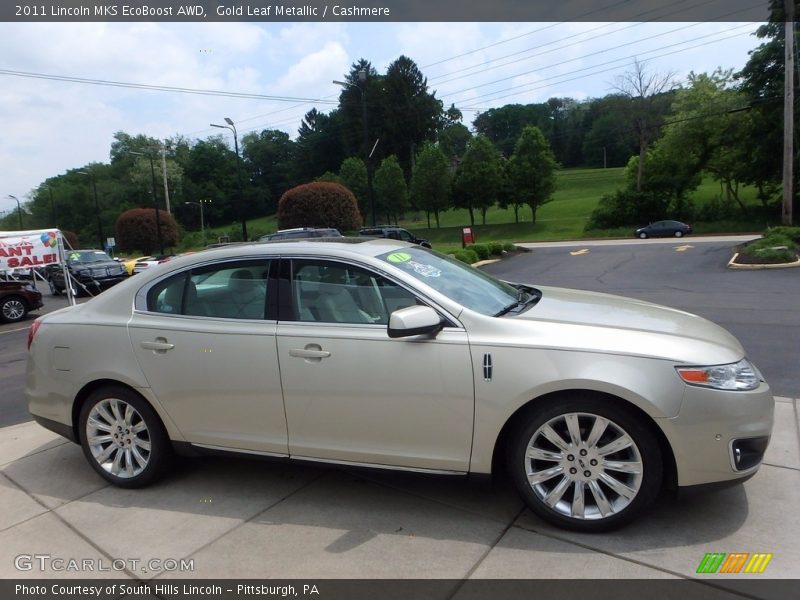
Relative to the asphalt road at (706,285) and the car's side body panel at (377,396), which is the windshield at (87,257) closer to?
the asphalt road at (706,285)

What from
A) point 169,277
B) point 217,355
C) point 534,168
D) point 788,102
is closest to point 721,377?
point 217,355

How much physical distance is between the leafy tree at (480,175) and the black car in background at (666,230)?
17099mm

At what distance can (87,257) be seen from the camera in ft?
72.7

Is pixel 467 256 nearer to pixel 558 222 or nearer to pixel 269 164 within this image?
pixel 558 222

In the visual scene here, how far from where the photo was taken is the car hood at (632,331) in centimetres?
304

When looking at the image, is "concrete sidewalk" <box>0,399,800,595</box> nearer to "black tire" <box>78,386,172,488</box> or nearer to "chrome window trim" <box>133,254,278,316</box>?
"black tire" <box>78,386,172,488</box>

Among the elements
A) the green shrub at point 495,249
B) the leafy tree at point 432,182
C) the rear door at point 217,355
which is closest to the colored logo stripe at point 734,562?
the rear door at point 217,355

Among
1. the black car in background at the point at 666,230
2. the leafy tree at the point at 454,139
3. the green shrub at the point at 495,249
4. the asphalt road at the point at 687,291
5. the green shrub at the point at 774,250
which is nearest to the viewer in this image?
the asphalt road at the point at 687,291

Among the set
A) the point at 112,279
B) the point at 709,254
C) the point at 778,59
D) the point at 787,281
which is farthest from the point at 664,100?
the point at 112,279

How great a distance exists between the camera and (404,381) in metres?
3.25

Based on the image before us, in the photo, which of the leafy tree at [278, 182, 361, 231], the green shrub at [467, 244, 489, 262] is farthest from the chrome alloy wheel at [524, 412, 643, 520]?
the leafy tree at [278, 182, 361, 231]

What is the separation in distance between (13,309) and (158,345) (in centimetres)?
1359
